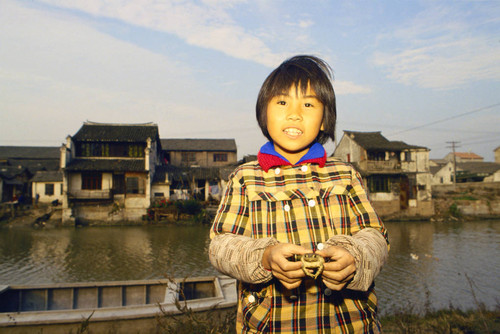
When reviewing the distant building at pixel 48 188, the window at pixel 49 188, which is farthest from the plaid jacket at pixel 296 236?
the window at pixel 49 188

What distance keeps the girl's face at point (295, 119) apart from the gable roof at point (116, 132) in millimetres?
24252

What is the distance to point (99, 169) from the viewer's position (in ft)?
73.2

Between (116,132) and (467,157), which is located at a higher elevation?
(467,157)

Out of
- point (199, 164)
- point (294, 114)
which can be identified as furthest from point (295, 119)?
point (199, 164)

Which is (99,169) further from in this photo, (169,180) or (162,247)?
(162,247)

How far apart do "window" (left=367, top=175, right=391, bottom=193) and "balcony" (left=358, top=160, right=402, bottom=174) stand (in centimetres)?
61

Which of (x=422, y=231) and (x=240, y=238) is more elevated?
(x=240, y=238)

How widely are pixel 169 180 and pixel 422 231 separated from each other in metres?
18.4

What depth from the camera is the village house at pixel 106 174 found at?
2198 cm

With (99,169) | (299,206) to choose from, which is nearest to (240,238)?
(299,206)

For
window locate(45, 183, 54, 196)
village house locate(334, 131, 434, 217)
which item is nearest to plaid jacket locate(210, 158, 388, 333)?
village house locate(334, 131, 434, 217)

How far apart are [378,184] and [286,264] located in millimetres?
27421

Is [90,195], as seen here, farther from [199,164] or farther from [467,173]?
[467,173]

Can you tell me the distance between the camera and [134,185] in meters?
23.2
